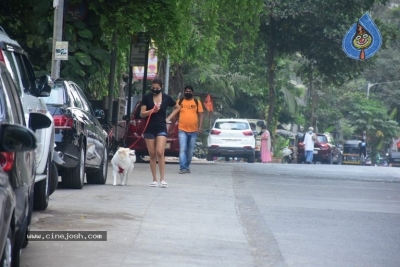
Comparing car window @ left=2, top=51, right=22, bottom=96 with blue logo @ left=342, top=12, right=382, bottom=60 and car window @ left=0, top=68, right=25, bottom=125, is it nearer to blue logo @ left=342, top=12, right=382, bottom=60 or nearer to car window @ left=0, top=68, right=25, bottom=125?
car window @ left=0, top=68, right=25, bottom=125

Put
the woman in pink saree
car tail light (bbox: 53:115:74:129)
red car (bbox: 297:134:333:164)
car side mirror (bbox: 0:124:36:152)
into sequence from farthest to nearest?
red car (bbox: 297:134:333:164), the woman in pink saree, car tail light (bbox: 53:115:74:129), car side mirror (bbox: 0:124:36:152)

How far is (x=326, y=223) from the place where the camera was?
1179 cm

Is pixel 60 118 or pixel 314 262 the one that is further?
pixel 60 118

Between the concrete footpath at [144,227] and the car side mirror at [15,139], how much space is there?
2.42 metres

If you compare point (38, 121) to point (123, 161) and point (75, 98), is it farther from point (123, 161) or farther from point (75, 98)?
point (123, 161)

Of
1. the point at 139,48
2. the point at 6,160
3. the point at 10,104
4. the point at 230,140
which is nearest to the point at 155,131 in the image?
the point at 10,104

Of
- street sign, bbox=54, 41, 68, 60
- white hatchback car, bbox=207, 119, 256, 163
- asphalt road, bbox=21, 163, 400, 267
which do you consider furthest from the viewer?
white hatchback car, bbox=207, 119, 256, 163

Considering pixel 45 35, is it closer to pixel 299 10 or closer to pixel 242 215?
pixel 242 215

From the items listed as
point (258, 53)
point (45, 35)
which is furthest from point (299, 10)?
point (45, 35)

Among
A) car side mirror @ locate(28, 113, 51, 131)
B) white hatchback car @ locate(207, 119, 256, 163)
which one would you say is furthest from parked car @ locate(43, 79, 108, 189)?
white hatchback car @ locate(207, 119, 256, 163)

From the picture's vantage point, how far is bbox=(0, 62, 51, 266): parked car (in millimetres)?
5676

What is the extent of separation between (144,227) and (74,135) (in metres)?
3.89

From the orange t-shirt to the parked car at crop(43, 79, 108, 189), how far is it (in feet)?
12.8

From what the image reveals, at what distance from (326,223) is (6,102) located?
5384 mm
